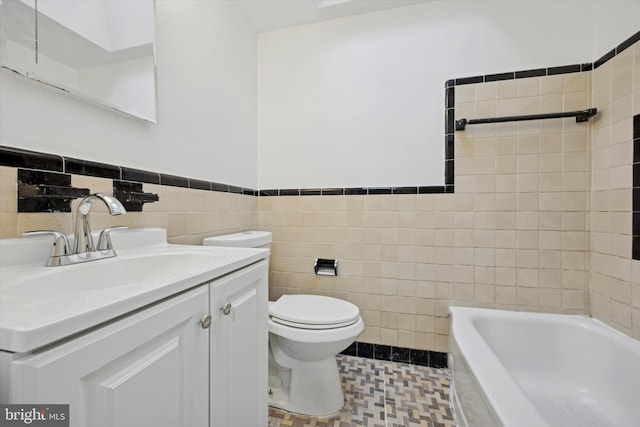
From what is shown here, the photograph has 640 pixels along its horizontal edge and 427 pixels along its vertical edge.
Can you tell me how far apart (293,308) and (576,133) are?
70.7 inches

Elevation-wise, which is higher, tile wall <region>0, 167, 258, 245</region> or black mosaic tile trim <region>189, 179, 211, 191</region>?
black mosaic tile trim <region>189, 179, 211, 191</region>

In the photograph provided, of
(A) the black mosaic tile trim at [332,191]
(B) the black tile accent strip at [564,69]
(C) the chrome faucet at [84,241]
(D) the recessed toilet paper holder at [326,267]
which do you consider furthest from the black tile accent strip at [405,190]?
(C) the chrome faucet at [84,241]

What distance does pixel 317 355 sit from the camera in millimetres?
1308

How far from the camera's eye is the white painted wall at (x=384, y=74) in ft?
5.16

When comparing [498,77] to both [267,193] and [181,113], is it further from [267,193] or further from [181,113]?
[181,113]

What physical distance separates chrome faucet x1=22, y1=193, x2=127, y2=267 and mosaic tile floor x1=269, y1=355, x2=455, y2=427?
1.06 m

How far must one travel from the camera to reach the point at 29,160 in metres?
0.78

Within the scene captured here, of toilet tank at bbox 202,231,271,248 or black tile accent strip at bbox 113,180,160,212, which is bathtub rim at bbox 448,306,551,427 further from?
black tile accent strip at bbox 113,180,160,212

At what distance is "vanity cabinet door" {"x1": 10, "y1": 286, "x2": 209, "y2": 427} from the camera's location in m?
0.37

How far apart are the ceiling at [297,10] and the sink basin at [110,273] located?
5.45 feet

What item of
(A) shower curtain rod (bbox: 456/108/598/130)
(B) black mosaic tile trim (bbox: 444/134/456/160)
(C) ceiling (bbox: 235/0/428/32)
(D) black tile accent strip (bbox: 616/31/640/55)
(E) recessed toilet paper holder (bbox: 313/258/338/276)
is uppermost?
(C) ceiling (bbox: 235/0/428/32)

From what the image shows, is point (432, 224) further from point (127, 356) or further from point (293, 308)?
point (127, 356)

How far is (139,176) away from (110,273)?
442 millimetres

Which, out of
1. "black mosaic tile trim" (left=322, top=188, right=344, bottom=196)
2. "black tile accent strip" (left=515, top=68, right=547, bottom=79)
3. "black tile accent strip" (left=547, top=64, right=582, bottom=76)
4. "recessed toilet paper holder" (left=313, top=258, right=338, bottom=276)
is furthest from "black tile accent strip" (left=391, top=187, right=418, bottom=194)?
"black tile accent strip" (left=547, top=64, right=582, bottom=76)
